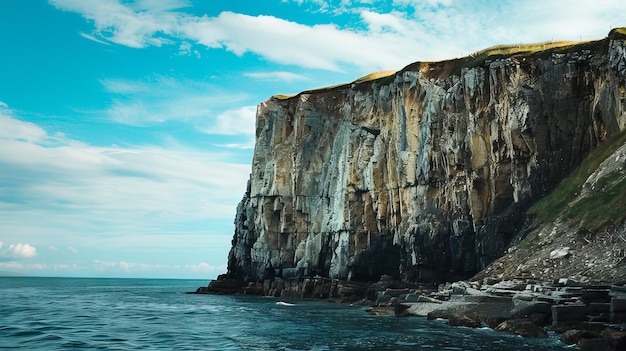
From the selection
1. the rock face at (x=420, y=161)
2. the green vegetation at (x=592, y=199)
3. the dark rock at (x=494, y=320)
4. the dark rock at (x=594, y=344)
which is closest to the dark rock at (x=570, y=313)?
the dark rock at (x=494, y=320)

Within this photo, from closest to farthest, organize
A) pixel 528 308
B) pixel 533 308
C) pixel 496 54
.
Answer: pixel 533 308, pixel 528 308, pixel 496 54

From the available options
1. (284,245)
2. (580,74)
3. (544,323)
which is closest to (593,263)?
(544,323)

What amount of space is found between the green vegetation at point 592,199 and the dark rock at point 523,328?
49.0 feet

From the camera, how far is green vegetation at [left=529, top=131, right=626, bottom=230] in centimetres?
4633

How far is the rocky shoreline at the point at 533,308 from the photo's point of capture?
29531 millimetres

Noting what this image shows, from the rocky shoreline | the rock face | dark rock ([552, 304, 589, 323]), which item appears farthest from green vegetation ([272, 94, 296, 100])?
dark rock ([552, 304, 589, 323])

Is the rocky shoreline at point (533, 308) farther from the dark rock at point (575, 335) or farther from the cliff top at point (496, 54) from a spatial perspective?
the cliff top at point (496, 54)

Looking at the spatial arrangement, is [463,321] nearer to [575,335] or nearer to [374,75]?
[575,335]

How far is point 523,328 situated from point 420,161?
4043 centimetres

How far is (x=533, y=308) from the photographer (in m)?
36.1

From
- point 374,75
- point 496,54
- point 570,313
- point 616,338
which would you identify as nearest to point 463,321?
point 570,313

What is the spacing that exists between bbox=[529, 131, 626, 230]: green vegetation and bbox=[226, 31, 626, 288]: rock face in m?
2.14

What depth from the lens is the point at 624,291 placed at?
32188 mm

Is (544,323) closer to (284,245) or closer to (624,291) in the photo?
(624,291)
